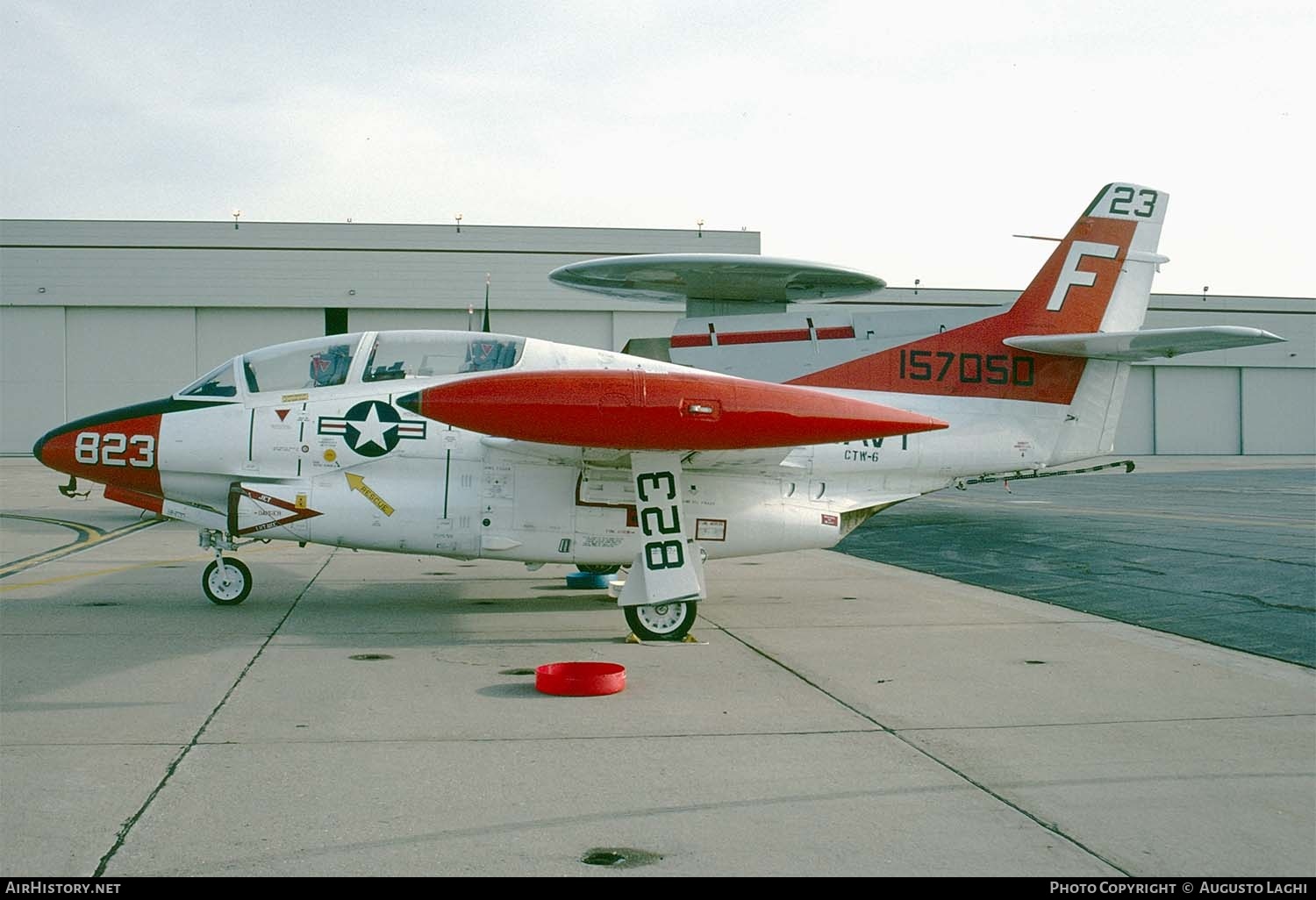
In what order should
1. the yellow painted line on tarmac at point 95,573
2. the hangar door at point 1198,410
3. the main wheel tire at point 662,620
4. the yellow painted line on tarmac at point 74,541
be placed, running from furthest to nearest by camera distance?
the hangar door at point 1198,410
the yellow painted line on tarmac at point 74,541
the yellow painted line on tarmac at point 95,573
the main wheel tire at point 662,620

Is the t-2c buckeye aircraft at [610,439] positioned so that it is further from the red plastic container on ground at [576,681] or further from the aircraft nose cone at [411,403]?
the red plastic container on ground at [576,681]

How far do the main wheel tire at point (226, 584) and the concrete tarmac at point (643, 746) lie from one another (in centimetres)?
12

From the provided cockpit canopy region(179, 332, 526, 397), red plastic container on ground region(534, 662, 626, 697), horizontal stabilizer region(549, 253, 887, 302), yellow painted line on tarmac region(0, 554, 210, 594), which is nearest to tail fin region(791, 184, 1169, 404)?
cockpit canopy region(179, 332, 526, 397)

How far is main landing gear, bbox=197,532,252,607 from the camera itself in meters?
9.48

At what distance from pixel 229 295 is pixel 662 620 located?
1565 inches

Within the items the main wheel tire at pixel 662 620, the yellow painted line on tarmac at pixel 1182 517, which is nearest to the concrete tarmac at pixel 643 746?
the main wheel tire at pixel 662 620

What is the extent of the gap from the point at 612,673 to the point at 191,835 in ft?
9.57

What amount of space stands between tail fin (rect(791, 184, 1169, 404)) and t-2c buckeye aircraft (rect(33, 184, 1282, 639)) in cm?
2

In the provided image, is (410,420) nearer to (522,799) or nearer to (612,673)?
(612,673)

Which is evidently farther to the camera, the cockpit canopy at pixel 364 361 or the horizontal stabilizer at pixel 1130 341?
the horizontal stabilizer at pixel 1130 341

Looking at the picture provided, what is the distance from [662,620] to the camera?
330 inches

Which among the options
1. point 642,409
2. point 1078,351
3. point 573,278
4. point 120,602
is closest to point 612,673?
point 642,409

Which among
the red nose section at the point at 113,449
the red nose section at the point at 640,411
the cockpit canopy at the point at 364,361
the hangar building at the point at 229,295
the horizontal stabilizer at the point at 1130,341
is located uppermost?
the hangar building at the point at 229,295

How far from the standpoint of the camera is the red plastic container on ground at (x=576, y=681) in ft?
21.1
